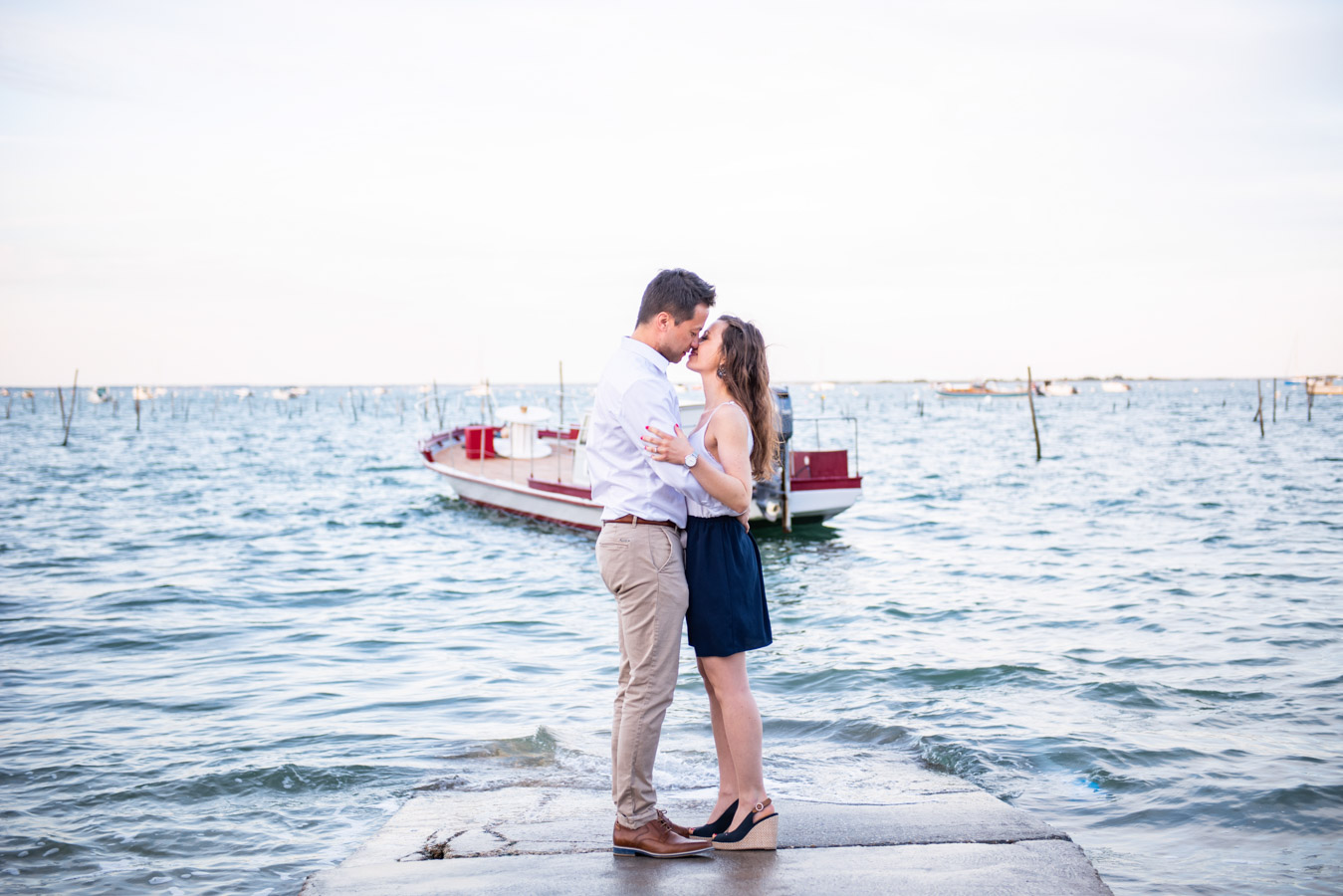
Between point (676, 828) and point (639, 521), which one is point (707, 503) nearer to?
point (639, 521)

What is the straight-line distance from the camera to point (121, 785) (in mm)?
5996

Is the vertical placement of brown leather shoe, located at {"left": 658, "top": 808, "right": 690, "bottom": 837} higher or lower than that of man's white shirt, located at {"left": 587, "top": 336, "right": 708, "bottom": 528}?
lower

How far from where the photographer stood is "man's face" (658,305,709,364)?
3664 millimetres

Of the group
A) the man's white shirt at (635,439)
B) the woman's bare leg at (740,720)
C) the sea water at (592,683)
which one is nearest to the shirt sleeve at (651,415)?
the man's white shirt at (635,439)

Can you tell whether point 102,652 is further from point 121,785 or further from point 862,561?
point 862,561

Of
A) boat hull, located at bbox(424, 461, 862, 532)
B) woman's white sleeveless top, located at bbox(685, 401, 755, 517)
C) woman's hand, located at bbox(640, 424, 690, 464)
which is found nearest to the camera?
woman's hand, located at bbox(640, 424, 690, 464)

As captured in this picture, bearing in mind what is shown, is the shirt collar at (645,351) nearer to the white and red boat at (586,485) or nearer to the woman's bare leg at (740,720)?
the woman's bare leg at (740,720)


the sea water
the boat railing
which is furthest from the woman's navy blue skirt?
the boat railing

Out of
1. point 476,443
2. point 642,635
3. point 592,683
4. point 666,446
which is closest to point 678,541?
point 642,635

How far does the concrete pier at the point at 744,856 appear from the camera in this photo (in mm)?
3516

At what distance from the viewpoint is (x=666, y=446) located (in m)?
3.42

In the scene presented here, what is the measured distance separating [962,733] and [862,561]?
9.37 m

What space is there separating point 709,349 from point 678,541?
0.76 metres

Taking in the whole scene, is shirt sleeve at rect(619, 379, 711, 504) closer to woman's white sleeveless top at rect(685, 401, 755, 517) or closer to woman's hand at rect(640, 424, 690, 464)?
woman's hand at rect(640, 424, 690, 464)
